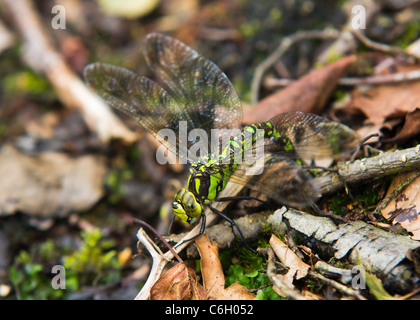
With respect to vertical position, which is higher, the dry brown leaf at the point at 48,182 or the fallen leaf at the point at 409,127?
the fallen leaf at the point at 409,127

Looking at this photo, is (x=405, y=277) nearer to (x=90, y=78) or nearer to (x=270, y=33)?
(x=90, y=78)

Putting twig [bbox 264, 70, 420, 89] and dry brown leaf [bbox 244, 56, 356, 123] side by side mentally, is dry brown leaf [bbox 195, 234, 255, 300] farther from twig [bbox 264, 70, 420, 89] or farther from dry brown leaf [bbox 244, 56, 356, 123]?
twig [bbox 264, 70, 420, 89]

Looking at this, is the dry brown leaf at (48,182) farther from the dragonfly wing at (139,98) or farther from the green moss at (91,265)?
the dragonfly wing at (139,98)

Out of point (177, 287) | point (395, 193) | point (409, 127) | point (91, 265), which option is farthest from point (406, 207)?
point (91, 265)

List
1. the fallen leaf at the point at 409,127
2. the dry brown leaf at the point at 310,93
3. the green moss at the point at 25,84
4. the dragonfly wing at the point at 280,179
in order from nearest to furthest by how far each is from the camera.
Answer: the dragonfly wing at the point at 280,179 → the fallen leaf at the point at 409,127 → the dry brown leaf at the point at 310,93 → the green moss at the point at 25,84

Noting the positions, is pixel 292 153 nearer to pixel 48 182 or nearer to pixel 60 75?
pixel 48 182

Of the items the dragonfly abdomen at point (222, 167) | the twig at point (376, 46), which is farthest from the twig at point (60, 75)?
the twig at point (376, 46)
